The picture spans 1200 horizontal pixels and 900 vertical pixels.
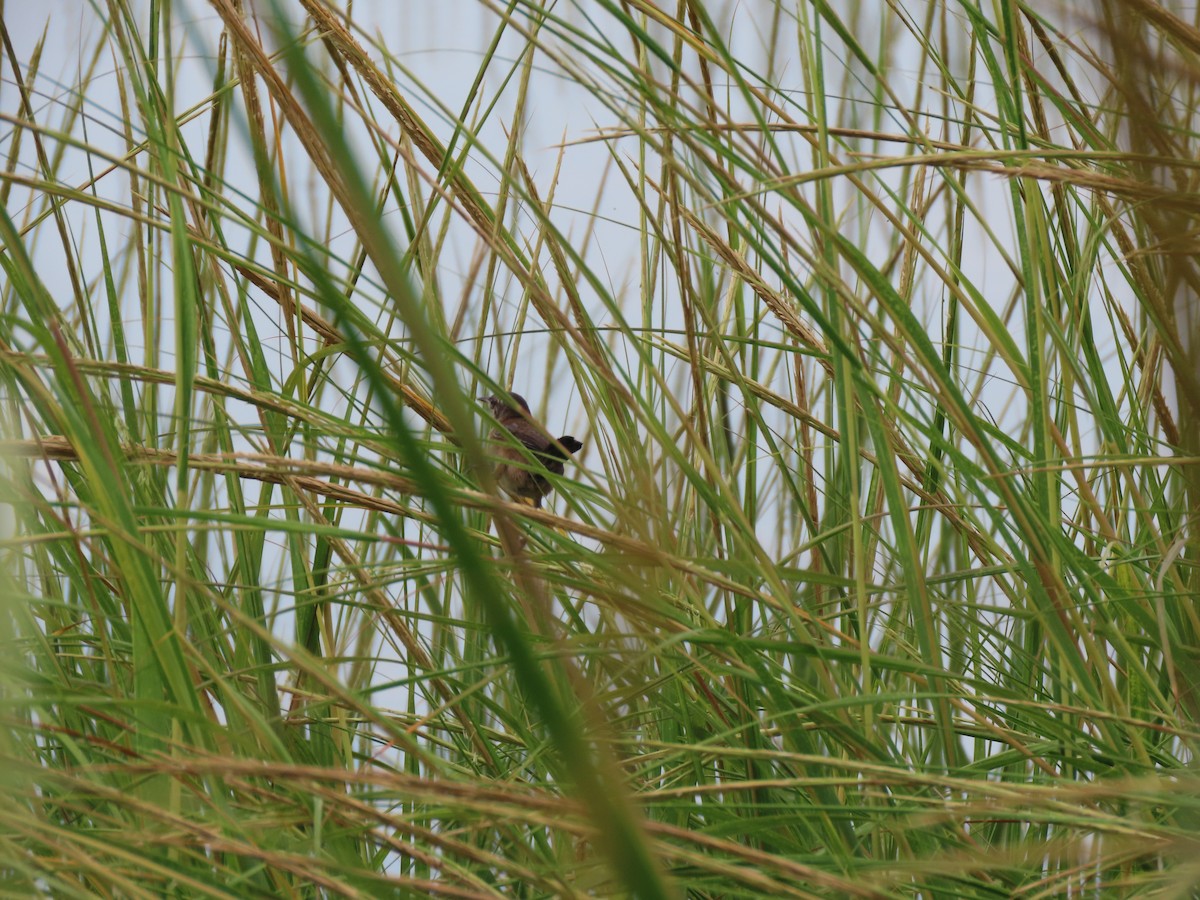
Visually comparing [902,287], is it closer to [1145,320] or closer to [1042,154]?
[1145,320]

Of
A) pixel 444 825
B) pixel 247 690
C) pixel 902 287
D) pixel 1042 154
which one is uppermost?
pixel 902 287

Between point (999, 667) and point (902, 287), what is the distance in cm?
51

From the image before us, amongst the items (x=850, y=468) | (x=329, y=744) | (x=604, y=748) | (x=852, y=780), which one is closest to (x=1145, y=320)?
(x=850, y=468)

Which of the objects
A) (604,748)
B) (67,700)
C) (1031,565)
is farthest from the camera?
(1031,565)

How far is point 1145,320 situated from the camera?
1405 millimetres

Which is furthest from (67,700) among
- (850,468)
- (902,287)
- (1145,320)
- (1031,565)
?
(1145,320)

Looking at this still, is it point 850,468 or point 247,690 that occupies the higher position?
point 850,468

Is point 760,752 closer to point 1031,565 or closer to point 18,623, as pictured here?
point 1031,565

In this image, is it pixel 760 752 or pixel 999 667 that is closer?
pixel 760 752

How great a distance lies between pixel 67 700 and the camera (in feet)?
2.21

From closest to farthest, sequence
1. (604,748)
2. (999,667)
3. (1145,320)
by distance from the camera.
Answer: (604,748) < (999,667) < (1145,320)

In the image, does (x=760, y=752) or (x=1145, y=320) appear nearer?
(x=760, y=752)

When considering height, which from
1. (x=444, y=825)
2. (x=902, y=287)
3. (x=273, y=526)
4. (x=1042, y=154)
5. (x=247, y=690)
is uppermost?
(x=902, y=287)

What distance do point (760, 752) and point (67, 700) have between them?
42 centimetres
